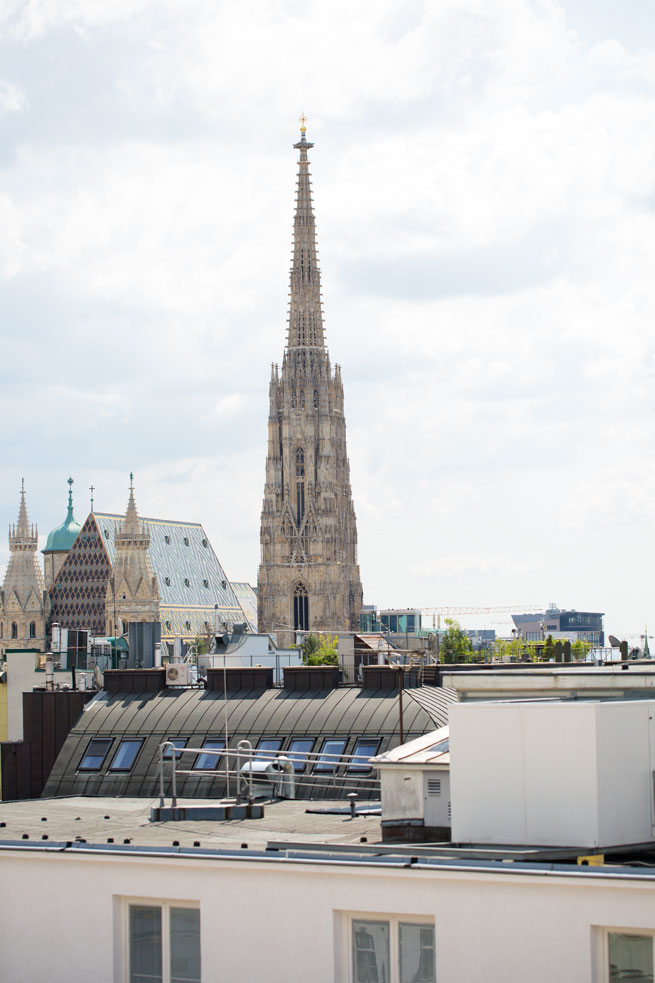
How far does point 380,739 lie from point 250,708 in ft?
13.1

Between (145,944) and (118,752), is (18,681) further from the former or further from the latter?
(145,944)

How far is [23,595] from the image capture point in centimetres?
19500

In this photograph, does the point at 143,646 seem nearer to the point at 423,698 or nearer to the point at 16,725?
the point at 16,725

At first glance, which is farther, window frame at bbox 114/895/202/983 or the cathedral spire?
the cathedral spire

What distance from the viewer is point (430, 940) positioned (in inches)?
566

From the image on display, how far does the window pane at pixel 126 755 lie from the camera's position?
117 feet

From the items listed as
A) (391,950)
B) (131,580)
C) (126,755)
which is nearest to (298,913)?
(391,950)

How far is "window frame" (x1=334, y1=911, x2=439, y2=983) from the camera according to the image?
14391 mm

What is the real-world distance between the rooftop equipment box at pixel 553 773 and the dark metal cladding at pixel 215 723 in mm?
17127

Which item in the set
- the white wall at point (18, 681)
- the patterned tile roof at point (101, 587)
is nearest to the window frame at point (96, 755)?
the white wall at point (18, 681)

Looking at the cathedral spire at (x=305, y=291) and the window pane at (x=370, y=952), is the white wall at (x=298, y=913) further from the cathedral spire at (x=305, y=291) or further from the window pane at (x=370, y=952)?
the cathedral spire at (x=305, y=291)

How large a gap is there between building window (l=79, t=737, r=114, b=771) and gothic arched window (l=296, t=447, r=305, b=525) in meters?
155

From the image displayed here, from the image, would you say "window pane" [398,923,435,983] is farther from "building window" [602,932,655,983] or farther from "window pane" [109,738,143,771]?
"window pane" [109,738,143,771]

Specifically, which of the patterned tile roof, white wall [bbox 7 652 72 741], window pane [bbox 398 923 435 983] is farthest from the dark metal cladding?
the patterned tile roof
